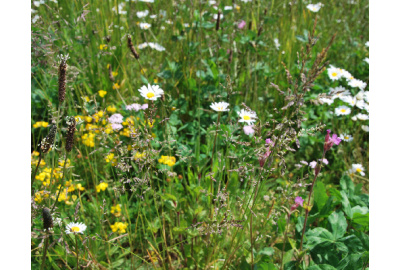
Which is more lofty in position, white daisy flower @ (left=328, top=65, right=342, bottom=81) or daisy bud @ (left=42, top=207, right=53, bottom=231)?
white daisy flower @ (left=328, top=65, right=342, bottom=81)

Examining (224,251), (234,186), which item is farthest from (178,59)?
(224,251)

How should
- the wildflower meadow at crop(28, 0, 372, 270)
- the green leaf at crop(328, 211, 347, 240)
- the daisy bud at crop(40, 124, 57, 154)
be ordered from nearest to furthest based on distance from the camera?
the daisy bud at crop(40, 124, 57, 154), the wildflower meadow at crop(28, 0, 372, 270), the green leaf at crop(328, 211, 347, 240)

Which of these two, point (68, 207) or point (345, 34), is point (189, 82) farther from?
point (345, 34)

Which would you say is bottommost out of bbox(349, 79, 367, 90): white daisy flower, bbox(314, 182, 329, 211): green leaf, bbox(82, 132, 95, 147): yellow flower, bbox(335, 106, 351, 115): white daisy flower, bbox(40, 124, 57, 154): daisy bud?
bbox(314, 182, 329, 211): green leaf

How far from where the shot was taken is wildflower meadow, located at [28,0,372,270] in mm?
1163

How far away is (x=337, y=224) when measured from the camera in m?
1.29

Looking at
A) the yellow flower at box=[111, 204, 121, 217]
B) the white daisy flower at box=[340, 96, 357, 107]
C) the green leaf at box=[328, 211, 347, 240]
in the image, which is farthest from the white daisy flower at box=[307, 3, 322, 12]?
the yellow flower at box=[111, 204, 121, 217]

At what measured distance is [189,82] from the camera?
2.02 m

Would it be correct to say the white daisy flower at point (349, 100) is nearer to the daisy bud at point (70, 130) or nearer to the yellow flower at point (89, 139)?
the yellow flower at point (89, 139)

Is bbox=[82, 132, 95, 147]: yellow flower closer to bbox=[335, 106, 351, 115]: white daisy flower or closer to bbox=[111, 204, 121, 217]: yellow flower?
bbox=[111, 204, 121, 217]: yellow flower

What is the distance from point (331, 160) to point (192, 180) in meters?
1.15

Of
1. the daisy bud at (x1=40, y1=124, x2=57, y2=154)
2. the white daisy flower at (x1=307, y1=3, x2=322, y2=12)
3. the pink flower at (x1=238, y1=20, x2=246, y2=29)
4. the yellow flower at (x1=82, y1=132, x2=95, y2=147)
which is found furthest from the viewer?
the white daisy flower at (x1=307, y1=3, x2=322, y2=12)

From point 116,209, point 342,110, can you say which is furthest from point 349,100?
point 116,209

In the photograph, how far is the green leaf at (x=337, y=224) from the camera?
4.17ft
